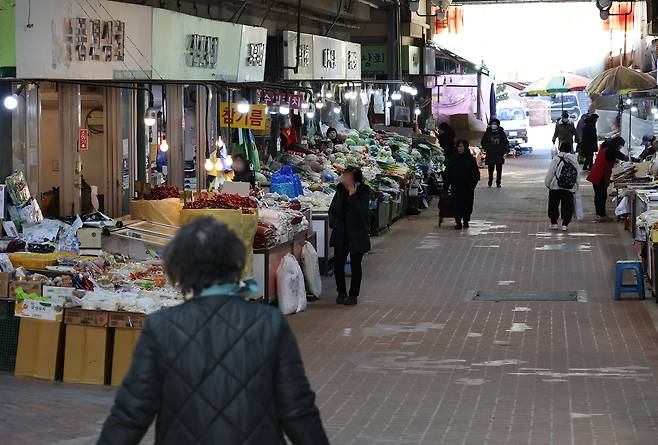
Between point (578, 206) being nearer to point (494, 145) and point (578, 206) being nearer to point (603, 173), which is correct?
point (603, 173)

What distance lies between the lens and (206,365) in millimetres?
4266

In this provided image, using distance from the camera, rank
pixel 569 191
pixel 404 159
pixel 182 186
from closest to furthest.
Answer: pixel 182 186 < pixel 569 191 < pixel 404 159

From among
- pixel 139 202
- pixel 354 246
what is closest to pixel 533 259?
pixel 354 246

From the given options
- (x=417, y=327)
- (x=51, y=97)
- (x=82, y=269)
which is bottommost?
(x=417, y=327)

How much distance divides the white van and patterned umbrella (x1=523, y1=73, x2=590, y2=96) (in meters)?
2.90

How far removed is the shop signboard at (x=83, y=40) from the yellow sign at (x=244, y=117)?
426 cm

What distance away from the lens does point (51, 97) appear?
590 inches

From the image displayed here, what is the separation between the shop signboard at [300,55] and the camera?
22484 mm

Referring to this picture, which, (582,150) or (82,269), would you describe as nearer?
(82,269)

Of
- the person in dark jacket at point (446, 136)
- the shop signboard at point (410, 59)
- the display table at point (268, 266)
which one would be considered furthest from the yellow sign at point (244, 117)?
the person in dark jacket at point (446, 136)

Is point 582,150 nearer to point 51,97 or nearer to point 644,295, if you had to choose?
point 644,295

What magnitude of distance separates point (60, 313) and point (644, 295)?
25.2 ft

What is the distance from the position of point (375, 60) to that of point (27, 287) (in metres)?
24.3

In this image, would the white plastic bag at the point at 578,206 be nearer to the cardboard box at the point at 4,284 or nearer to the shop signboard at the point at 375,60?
the shop signboard at the point at 375,60
